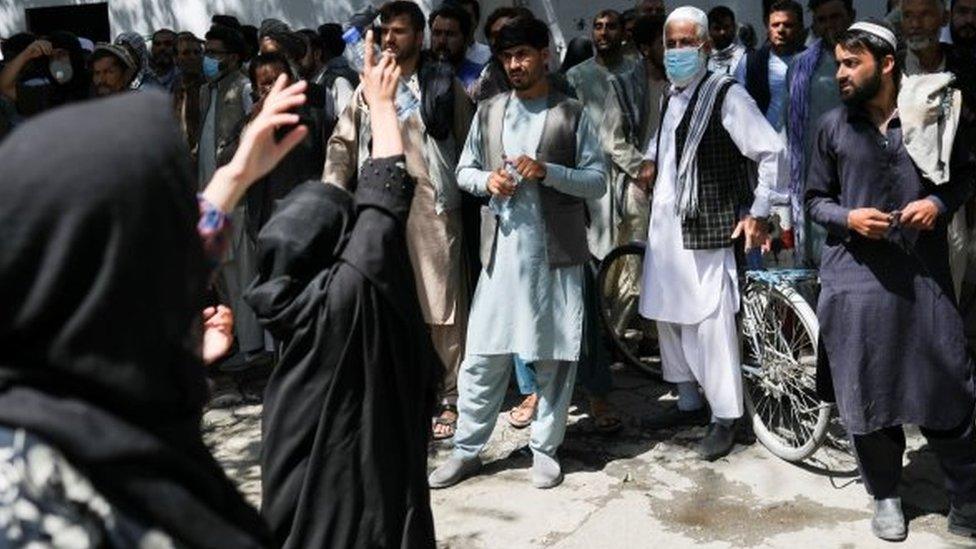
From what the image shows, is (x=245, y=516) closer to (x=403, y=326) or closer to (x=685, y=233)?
(x=403, y=326)

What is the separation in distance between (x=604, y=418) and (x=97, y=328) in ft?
14.8

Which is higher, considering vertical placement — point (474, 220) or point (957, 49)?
point (957, 49)

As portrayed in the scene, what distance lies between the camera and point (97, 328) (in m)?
1.52

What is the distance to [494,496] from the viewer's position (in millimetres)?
5234

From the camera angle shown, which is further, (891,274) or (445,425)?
(445,425)

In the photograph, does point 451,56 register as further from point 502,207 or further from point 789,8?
point 502,207

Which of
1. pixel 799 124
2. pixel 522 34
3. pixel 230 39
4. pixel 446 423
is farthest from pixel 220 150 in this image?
pixel 799 124

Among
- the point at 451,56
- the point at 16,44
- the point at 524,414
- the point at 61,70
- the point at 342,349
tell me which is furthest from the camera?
the point at 16,44

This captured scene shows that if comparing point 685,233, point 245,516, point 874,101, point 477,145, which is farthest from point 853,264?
point 245,516

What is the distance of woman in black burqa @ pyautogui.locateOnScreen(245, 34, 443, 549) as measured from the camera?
323 centimetres

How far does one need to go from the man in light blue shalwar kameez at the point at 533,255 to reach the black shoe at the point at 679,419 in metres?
0.76

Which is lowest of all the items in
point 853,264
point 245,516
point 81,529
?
point 853,264

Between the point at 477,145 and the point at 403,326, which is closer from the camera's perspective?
the point at 403,326

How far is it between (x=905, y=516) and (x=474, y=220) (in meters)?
2.46
